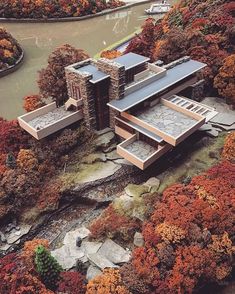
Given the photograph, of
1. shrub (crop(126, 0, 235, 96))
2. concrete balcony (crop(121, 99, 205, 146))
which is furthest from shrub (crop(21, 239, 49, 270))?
shrub (crop(126, 0, 235, 96))

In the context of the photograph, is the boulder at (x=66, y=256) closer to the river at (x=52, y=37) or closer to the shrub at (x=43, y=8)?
the river at (x=52, y=37)

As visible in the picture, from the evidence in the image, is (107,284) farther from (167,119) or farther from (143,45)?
(143,45)

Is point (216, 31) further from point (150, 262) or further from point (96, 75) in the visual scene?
point (150, 262)

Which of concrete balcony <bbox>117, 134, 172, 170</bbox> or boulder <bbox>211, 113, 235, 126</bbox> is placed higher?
concrete balcony <bbox>117, 134, 172, 170</bbox>

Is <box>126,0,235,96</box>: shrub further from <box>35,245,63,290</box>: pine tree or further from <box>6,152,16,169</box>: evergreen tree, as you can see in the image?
<box>35,245,63,290</box>: pine tree

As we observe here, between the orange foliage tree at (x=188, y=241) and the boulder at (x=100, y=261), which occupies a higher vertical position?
the orange foliage tree at (x=188, y=241)

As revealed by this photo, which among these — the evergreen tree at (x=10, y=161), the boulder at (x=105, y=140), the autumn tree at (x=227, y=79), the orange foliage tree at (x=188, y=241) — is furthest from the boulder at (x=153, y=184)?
the autumn tree at (x=227, y=79)

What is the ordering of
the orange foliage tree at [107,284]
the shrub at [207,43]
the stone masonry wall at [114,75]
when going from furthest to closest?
1. the shrub at [207,43]
2. the stone masonry wall at [114,75]
3. the orange foliage tree at [107,284]

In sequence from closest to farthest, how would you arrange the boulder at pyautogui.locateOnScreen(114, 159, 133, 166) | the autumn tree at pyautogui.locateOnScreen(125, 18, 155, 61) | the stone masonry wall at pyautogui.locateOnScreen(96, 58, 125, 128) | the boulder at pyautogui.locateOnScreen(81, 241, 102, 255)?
the boulder at pyautogui.locateOnScreen(81, 241, 102, 255)
the stone masonry wall at pyautogui.locateOnScreen(96, 58, 125, 128)
the boulder at pyautogui.locateOnScreen(114, 159, 133, 166)
the autumn tree at pyautogui.locateOnScreen(125, 18, 155, 61)
